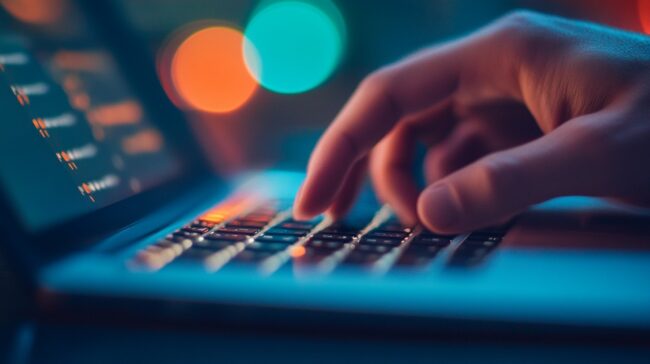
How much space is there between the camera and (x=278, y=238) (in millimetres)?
534

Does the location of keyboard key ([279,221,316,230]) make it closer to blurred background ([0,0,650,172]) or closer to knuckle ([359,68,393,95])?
knuckle ([359,68,393,95])

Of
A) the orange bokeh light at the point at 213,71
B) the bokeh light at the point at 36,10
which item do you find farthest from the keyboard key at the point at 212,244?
the orange bokeh light at the point at 213,71

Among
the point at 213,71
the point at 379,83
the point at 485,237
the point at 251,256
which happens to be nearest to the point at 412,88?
the point at 379,83

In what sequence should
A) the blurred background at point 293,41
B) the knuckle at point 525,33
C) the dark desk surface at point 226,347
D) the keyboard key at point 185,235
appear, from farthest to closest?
the blurred background at point 293,41
the knuckle at point 525,33
the keyboard key at point 185,235
the dark desk surface at point 226,347

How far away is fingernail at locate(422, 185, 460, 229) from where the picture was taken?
501 mm

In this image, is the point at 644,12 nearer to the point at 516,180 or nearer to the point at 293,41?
the point at 516,180

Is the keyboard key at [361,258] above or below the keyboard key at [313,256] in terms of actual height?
below

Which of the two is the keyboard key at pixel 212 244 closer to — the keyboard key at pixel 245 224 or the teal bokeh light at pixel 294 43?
the keyboard key at pixel 245 224

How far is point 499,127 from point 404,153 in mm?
127

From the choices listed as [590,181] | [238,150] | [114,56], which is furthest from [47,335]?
[238,150]

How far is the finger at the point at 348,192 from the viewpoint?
0.68 meters

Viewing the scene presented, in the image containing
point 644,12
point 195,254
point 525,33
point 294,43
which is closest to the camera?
point 195,254

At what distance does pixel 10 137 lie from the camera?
51 cm

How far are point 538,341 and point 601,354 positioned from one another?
0.03m
